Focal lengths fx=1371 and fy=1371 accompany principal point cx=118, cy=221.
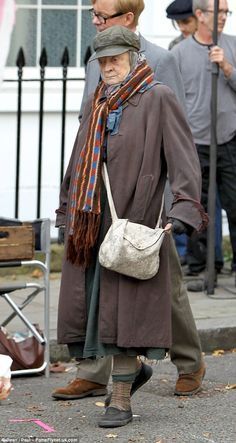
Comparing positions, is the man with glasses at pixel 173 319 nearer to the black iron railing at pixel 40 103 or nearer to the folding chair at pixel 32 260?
the folding chair at pixel 32 260

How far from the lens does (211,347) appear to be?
8.32 meters

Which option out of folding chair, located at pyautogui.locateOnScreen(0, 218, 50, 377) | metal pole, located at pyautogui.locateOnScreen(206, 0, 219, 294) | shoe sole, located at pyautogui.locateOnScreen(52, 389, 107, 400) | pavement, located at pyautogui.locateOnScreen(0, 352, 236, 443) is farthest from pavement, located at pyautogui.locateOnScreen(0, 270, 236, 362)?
shoe sole, located at pyautogui.locateOnScreen(52, 389, 107, 400)

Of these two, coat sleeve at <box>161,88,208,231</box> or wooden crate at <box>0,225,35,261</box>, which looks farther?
wooden crate at <box>0,225,35,261</box>

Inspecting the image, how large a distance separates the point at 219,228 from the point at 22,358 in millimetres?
3086

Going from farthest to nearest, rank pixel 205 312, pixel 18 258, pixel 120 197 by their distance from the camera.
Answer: pixel 205 312 → pixel 18 258 → pixel 120 197

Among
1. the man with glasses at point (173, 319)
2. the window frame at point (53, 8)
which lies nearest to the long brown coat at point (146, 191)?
the man with glasses at point (173, 319)

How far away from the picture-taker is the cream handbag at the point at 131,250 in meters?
6.14

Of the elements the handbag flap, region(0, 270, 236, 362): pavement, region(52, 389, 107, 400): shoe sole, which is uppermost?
the handbag flap

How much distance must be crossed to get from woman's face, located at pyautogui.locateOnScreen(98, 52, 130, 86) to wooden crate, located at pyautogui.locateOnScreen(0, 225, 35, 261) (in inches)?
50.1

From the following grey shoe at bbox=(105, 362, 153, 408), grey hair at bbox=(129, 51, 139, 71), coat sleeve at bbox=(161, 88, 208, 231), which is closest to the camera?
coat sleeve at bbox=(161, 88, 208, 231)

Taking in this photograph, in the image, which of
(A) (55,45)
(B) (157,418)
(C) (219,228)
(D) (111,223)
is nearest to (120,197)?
(D) (111,223)

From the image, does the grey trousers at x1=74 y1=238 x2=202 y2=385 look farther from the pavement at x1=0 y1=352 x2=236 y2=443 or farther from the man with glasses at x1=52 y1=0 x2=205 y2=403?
the pavement at x1=0 y1=352 x2=236 y2=443

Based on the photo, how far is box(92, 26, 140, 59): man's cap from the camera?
6.24m

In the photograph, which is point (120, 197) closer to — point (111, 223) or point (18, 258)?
point (111, 223)
